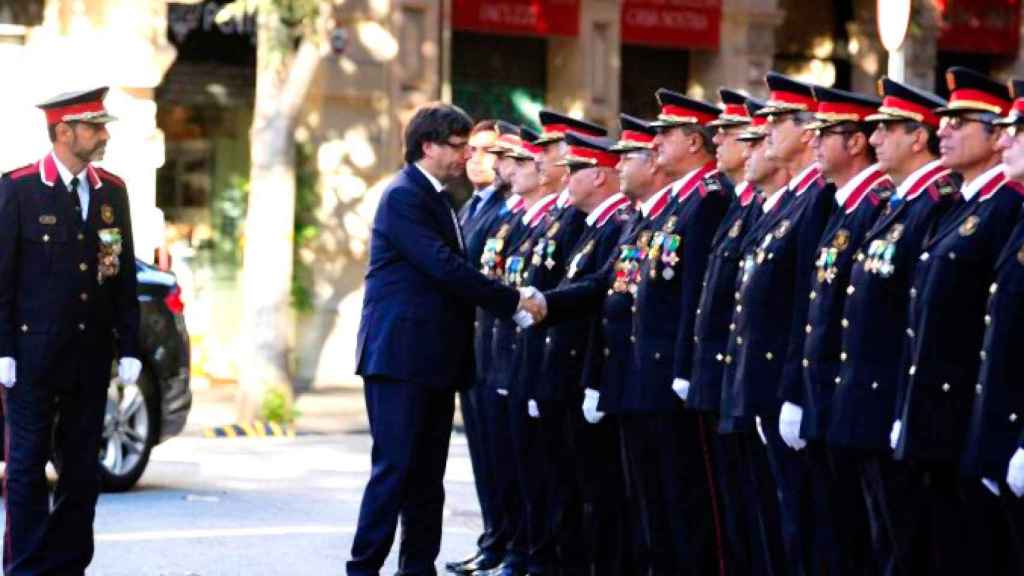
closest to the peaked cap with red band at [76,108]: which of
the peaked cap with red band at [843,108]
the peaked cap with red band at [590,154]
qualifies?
the peaked cap with red band at [590,154]

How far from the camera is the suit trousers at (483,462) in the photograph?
39.8 ft

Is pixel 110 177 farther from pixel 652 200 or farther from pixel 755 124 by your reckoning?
pixel 755 124

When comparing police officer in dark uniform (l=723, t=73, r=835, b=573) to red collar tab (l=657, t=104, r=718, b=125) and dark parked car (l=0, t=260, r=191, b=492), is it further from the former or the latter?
dark parked car (l=0, t=260, r=191, b=492)

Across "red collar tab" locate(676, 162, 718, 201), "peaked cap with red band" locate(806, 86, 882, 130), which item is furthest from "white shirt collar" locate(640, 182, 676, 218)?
"peaked cap with red band" locate(806, 86, 882, 130)

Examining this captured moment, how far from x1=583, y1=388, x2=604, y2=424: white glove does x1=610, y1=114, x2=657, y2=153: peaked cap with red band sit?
3.30 feet

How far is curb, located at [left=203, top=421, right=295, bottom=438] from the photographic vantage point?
2019 centimetres

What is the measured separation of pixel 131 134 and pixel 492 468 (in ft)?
39.8

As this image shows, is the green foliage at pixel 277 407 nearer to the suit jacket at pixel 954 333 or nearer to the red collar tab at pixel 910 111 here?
the red collar tab at pixel 910 111

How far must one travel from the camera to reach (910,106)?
8.80m

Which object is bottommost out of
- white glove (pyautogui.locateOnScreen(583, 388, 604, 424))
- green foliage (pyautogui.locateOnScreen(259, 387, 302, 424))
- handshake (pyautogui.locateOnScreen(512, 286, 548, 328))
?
green foliage (pyautogui.locateOnScreen(259, 387, 302, 424))

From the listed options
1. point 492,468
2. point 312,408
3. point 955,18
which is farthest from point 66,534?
point 955,18

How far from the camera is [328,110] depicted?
24.8 m

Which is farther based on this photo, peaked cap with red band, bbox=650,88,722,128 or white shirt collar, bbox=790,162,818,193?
peaked cap with red band, bbox=650,88,722,128

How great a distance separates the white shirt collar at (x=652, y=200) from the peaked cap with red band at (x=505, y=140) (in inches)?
71.4
